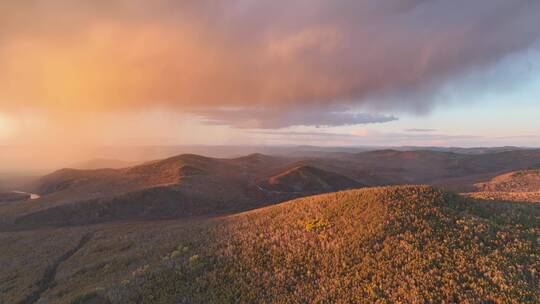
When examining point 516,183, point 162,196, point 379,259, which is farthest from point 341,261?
point 516,183

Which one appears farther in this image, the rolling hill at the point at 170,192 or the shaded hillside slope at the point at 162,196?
the rolling hill at the point at 170,192

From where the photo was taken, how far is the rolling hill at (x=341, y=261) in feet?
38.6

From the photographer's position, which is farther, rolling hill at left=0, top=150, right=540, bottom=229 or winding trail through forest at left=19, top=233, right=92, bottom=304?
rolling hill at left=0, top=150, right=540, bottom=229

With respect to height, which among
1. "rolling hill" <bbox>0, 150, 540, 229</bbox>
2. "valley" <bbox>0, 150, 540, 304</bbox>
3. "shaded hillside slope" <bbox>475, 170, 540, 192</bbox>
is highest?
"valley" <bbox>0, 150, 540, 304</bbox>

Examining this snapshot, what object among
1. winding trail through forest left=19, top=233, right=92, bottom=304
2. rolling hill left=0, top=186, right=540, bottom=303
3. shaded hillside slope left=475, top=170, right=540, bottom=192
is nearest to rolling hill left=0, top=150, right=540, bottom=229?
shaded hillside slope left=475, top=170, right=540, bottom=192

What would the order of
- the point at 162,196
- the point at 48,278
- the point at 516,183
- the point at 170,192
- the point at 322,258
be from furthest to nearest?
the point at 516,183, the point at 170,192, the point at 162,196, the point at 48,278, the point at 322,258

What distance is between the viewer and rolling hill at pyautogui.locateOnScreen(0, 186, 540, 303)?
11767mm

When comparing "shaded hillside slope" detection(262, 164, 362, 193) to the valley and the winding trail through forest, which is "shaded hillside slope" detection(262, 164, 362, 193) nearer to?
the valley

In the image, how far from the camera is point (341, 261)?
1462cm

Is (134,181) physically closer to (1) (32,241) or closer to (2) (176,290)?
(1) (32,241)

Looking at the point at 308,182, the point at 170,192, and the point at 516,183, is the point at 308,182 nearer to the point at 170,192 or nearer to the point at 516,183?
the point at 170,192

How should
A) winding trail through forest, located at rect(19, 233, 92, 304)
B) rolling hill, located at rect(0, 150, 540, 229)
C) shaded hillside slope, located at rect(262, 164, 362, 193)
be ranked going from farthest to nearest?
shaded hillside slope, located at rect(262, 164, 362, 193)
rolling hill, located at rect(0, 150, 540, 229)
winding trail through forest, located at rect(19, 233, 92, 304)

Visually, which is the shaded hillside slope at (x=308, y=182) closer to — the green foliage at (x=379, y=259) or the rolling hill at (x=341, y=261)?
the rolling hill at (x=341, y=261)

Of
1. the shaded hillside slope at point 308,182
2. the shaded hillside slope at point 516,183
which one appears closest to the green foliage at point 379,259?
the shaded hillside slope at point 516,183
